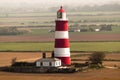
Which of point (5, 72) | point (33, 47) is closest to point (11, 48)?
point (33, 47)

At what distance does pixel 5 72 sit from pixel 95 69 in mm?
6707

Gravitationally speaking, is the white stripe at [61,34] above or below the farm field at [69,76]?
above

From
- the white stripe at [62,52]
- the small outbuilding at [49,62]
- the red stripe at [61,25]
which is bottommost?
the small outbuilding at [49,62]

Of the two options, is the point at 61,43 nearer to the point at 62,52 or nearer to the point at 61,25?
the point at 62,52

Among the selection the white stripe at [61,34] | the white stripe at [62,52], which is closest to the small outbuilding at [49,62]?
Answer: the white stripe at [62,52]

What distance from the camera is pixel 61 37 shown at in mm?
40875

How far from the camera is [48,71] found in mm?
41094

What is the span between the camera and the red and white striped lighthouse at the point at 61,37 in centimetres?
4062

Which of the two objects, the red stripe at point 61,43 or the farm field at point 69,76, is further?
the red stripe at point 61,43

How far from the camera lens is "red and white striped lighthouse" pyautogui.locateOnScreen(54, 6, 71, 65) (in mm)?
40625

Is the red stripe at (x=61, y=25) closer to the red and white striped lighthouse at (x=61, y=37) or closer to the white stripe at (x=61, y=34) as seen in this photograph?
the red and white striped lighthouse at (x=61, y=37)

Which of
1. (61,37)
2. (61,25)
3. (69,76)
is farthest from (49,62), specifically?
(69,76)

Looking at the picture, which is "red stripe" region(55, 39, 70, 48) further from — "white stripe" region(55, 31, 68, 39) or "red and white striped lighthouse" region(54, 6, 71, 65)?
"white stripe" region(55, 31, 68, 39)

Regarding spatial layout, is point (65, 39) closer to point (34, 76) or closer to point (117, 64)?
point (34, 76)
